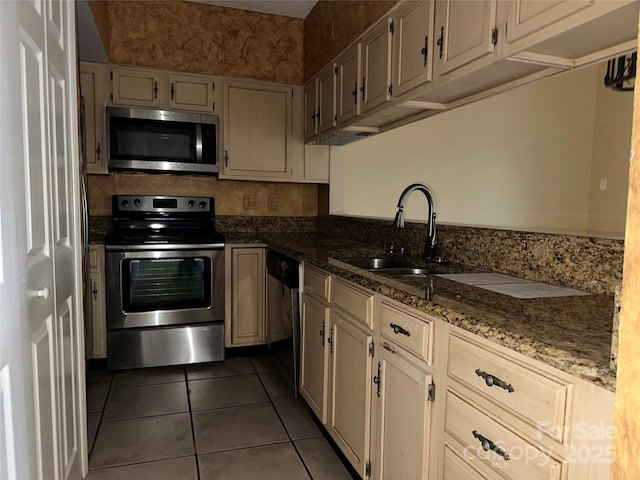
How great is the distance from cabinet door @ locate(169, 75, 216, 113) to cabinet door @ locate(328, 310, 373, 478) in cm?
209

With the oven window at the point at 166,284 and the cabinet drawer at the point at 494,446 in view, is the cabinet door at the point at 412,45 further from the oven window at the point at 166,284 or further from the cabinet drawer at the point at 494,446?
the oven window at the point at 166,284

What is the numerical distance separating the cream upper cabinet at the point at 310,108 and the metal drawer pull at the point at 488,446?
8.39 feet

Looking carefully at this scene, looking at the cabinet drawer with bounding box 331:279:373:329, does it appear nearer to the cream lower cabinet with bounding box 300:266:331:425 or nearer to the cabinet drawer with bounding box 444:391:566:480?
the cream lower cabinet with bounding box 300:266:331:425

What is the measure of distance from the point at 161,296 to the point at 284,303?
93 cm

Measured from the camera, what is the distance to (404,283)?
1528mm

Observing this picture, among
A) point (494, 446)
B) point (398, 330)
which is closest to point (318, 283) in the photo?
point (398, 330)

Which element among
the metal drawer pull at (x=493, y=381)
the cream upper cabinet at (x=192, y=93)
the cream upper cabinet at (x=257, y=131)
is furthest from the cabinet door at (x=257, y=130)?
the metal drawer pull at (x=493, y=381)

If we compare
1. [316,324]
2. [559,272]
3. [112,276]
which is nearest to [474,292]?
[559,272]

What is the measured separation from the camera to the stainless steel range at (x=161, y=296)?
294cm

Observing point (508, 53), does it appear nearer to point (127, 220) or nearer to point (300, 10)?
point (300, 10)

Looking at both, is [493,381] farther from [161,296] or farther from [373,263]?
[161,296]

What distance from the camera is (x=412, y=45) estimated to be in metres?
1.98

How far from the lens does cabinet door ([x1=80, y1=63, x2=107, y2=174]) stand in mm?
3082

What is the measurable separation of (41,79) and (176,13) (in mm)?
2376
